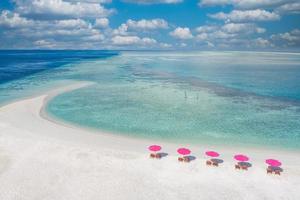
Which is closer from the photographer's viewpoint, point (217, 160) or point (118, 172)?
point (118, 172)

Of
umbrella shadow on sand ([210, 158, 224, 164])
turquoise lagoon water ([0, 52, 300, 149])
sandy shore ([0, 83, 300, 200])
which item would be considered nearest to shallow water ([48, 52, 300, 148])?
turquoise lagoon water ([0, 52, 300, 149])

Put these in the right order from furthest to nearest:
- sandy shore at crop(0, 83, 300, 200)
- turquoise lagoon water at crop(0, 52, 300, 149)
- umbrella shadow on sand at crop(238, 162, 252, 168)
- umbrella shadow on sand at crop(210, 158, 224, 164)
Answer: turquoise lagoon water at crop(0, 52, 300, 149), umbrella shadow on sand at crop(210, 158, 224, 164), umbrella shadow on sand at crop(238, 162, 252, 168), sandy shore at crop(0, 83, 300, 200)

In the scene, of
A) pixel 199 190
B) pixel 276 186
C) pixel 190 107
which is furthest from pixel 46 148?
pixel 190 107

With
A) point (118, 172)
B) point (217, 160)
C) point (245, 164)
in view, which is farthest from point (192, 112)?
point (118, 172)

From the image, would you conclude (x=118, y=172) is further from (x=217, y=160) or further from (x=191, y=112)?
(x=191, y=112)

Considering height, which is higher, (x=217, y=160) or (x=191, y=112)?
(x=191, y=112)

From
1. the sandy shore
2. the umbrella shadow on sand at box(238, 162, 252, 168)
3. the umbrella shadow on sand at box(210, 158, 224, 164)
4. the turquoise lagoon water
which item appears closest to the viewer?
the sandy shore

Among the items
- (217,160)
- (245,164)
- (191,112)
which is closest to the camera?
(245,164)

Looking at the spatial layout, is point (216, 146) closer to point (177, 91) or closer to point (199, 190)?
point (199, 190)

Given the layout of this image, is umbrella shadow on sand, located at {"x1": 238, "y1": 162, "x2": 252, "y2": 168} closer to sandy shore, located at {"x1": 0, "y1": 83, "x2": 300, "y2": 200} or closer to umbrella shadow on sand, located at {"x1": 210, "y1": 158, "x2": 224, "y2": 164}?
sandy shore, located at {"x1": 0, "y1": 83, "x2": 300, "y2": 200}
